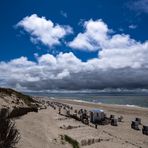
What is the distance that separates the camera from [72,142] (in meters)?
16.0

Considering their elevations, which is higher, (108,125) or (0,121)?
(0,121)

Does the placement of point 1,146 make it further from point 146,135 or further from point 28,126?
point 146,135

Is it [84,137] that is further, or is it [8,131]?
[84,137]

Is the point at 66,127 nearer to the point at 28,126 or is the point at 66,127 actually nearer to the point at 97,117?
the point at 28,126

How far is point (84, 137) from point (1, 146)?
31.2 ft

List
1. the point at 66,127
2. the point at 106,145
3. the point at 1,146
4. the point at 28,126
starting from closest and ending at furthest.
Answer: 1. the point at 1,146
2. the point at 28,126
3. the point at 106,145
4. the point at 66,127

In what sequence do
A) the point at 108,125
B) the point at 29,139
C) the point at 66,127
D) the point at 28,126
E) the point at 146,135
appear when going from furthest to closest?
1. the point at 108,125
2. the point at 146,135
3. the point at 66,127
4. the point at 28,126
5. the point at 29,139

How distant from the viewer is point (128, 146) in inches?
720

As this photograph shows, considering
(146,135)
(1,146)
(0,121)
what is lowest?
(146,135)

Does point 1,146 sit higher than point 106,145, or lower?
higher

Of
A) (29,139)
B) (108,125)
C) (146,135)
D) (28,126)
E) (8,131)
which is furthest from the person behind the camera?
(108,125)

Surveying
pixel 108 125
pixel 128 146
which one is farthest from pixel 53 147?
pixel 108 125

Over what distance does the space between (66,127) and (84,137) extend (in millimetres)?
3608

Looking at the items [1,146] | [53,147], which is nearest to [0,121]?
[1,146]
